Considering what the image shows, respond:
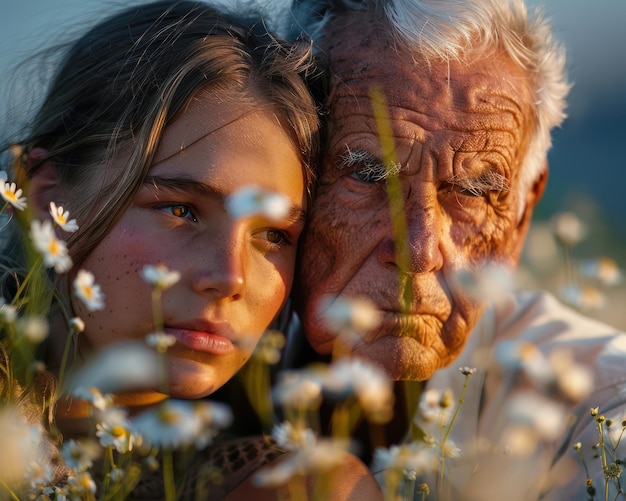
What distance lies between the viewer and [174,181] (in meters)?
2.24

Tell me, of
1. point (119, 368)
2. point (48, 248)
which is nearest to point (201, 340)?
point (119, 368)

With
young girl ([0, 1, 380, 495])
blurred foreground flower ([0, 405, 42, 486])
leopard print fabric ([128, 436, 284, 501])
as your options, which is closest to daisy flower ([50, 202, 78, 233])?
young girl ([0, 1, 380, 495])

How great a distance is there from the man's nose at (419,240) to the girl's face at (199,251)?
38 centimetres

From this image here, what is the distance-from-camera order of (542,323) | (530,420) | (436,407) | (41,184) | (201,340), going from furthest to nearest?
1. (542,323)
2. (41,184)
3. (201,340)
4. (436,407)
5. (530,420)

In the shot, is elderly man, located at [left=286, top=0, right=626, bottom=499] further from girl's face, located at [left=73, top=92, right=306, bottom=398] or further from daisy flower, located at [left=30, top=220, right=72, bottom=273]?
daisy flower, located at [left=30, top=220, right=72, bottom=273]

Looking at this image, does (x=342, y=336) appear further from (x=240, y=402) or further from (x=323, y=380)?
(x=323, y=380)

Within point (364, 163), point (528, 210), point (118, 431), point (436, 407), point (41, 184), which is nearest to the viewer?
point (118, 431)

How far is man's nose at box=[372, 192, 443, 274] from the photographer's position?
2455 mm

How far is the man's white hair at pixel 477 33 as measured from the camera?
2.66m

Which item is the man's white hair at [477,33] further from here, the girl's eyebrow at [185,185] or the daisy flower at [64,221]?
the daisy flower at [64,221]

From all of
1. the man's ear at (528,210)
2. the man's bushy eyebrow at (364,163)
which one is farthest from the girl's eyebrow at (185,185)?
the man's ear at (528,210)

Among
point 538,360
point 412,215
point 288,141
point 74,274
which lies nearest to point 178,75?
point 288,141

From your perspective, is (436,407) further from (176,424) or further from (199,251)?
(199,251)

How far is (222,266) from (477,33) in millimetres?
1219
